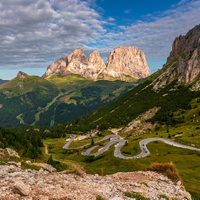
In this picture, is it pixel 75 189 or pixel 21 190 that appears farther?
pixel 75 189

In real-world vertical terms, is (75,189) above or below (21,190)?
below

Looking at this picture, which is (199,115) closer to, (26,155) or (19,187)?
(26,155)

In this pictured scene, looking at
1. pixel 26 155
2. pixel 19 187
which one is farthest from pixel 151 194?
pixel 26 155

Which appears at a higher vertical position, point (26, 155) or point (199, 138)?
point (199, 138)

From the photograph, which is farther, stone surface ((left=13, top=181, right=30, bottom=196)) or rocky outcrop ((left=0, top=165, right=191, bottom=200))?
rocky outcrop ((left=0, top=165, right=191, bottom=200))

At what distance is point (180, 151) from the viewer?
8225cm

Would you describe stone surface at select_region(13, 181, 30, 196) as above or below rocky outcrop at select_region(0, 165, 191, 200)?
above

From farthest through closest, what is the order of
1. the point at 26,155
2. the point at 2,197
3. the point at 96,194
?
the point at 26,155 < the point at 96,194 < the point at 2,197

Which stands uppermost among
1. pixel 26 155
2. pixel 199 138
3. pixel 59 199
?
pixel 59 199

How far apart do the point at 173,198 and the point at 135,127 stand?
16983 cm

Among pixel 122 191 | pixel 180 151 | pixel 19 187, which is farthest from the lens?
pixel 180 151

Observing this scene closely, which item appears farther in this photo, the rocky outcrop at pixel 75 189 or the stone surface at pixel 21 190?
the rocky outcrop at pixel 75 189

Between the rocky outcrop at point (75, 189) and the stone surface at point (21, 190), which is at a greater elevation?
the stone surface at point (21, 190)

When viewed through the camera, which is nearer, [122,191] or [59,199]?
[59,199]
